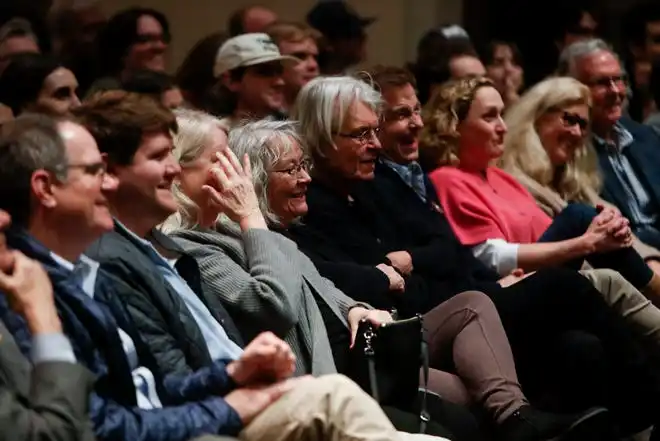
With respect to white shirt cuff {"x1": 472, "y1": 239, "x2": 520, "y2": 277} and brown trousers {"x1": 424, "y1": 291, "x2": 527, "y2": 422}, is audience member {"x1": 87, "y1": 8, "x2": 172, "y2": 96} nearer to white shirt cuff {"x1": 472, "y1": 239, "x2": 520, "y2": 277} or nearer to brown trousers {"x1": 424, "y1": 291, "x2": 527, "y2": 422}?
white shirt cuff {"x1": 472, "y1": 239, "x2": 520, "y2": 277}

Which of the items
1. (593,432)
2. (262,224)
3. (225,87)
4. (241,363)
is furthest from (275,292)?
(225,87)

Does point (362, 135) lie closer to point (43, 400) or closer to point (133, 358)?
point (133, 358)

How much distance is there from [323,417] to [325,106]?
4.91 ft

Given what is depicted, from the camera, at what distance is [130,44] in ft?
16.3

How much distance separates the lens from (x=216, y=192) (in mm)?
3293

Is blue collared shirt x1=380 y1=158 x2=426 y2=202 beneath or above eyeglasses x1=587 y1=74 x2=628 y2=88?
above

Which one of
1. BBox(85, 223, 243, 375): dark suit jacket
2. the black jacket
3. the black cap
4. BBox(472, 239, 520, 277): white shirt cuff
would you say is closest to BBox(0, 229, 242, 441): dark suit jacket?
BBox(85, 223, 243, 375): dark suit jacket

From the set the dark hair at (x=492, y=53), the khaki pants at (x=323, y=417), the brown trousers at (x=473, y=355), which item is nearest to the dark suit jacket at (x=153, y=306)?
the khaki pants at (x=323, y=417)

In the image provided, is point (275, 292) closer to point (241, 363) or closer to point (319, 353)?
point (319, 353)

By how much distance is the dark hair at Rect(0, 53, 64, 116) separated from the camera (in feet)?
13.5

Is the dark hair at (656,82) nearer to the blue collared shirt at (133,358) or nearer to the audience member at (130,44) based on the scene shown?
the audience member at (130,44)

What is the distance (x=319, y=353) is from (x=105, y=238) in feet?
2.04

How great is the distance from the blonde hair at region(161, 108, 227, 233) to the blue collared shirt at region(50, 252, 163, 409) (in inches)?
21.0

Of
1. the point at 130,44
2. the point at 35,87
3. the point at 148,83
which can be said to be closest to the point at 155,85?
the point at 148,83
